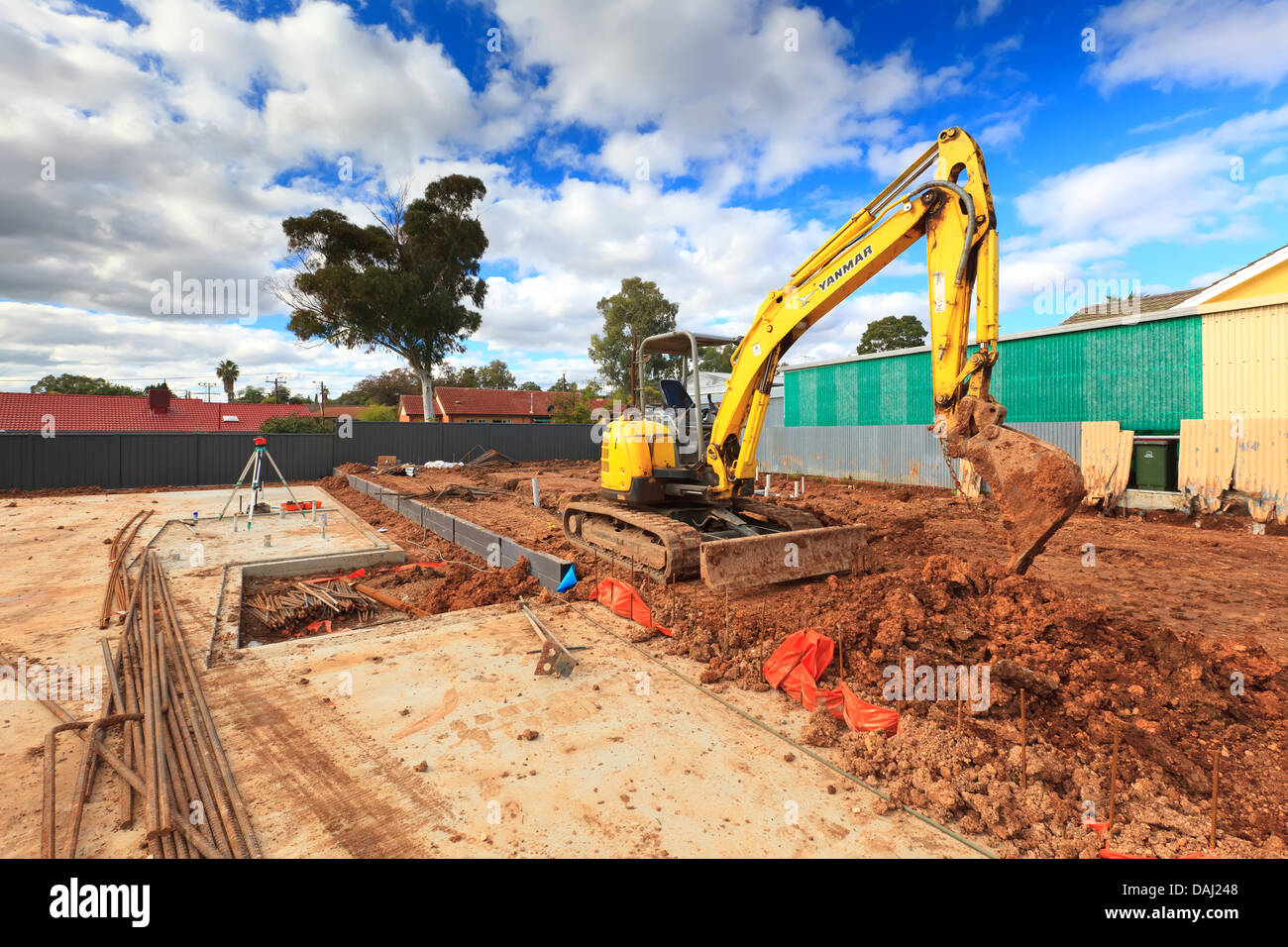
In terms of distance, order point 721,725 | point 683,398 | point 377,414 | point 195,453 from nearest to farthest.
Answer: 1. point 721,725
2. point 683,398
3. point 195,453
4. point 377,414

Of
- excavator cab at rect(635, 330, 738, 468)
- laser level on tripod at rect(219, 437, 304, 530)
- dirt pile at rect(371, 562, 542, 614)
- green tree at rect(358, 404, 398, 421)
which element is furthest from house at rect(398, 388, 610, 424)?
excavator cab at rect(635, 330, 738, 468)

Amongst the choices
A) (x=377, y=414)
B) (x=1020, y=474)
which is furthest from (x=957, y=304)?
(x=377, y=414)

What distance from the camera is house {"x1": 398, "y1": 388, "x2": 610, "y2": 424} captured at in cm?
4734

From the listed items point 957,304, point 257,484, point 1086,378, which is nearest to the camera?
point 957,304

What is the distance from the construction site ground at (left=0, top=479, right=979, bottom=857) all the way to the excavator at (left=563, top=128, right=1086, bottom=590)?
5.14 feet

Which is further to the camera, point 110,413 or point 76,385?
point 76,385

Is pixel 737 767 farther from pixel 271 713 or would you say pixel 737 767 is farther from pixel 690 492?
pixel 690 492

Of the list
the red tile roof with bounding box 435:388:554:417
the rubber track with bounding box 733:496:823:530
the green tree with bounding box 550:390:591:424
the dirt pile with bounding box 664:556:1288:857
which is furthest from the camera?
the red tile roof with bounding box 435:388:554:417

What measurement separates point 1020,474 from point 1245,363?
38.2ft

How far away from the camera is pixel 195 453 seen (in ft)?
64.7

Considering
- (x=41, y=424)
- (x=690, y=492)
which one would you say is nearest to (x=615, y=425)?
(x=690, y=492)

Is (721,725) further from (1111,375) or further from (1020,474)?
(1111,375)

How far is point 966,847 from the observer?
2.54 meters

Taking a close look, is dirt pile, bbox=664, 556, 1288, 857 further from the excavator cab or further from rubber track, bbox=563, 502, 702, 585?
the excavator cab
